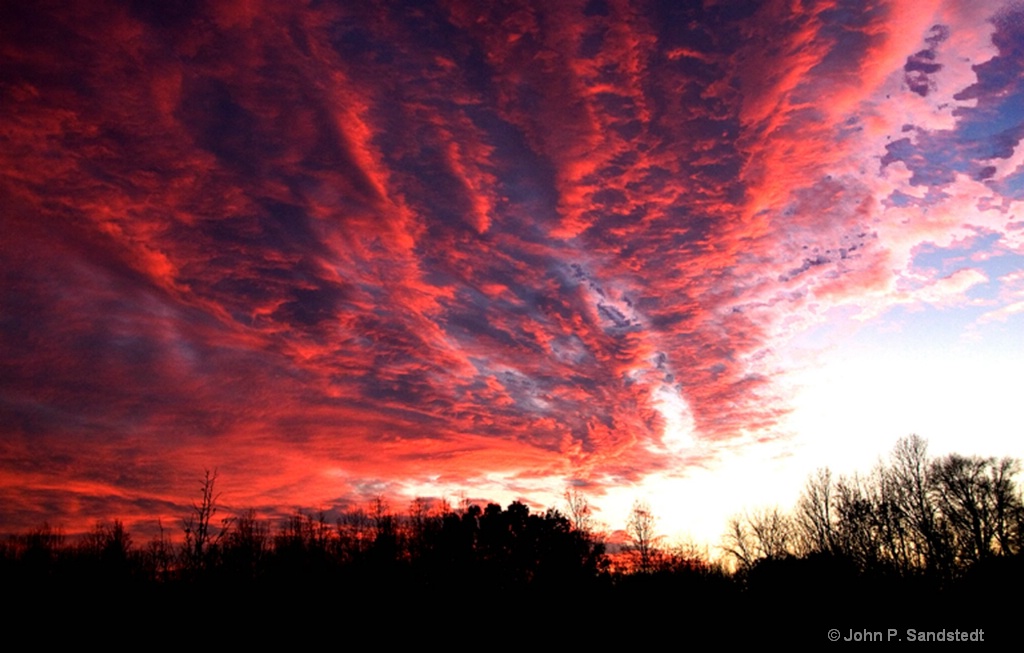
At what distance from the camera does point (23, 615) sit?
4172cm

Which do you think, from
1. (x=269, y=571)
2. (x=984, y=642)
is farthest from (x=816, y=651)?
(x=269, y=571)

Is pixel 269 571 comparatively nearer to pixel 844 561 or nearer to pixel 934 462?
pixel 844 561

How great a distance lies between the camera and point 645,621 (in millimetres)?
36688

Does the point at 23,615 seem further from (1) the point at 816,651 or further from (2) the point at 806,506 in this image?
(2) the point at 806,506

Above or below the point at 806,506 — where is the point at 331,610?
below

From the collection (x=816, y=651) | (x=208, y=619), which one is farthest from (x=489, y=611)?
(x=816, y=651)

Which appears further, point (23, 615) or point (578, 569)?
point (578, 569)

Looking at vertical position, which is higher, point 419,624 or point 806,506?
point 806,506

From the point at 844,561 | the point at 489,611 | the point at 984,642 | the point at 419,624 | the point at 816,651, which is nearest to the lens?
the point at 984,642

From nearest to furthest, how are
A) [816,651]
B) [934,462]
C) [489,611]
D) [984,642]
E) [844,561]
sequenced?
[984,642]
[816,651]
[844,561]
[489,611]
[934,462]

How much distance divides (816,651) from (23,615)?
55.6 metres

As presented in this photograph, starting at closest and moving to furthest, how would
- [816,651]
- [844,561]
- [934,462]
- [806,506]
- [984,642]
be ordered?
[984,642] → [816,651] → [844,561] → [934,462] → [806,506]

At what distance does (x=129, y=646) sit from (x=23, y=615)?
12.9m

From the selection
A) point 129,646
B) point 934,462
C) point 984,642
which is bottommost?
point 129,646
